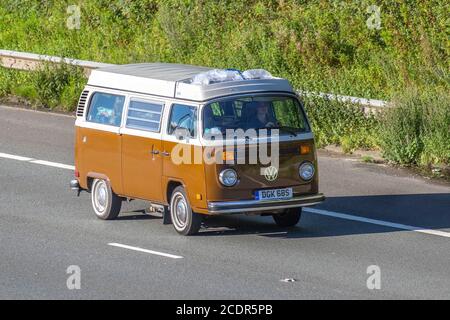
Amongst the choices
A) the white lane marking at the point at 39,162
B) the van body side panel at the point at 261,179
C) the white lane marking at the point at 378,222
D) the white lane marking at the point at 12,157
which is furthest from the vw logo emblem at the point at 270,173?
the white lane marking at the point at 12,157

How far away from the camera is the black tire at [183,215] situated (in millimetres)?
16234

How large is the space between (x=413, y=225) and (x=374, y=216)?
0.73 m

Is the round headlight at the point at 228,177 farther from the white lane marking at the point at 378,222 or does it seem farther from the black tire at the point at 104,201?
the white lane marking at the point at 378,222

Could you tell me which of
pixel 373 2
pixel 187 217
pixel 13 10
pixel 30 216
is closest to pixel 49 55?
pixel 13 10

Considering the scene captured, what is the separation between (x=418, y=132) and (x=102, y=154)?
647cm

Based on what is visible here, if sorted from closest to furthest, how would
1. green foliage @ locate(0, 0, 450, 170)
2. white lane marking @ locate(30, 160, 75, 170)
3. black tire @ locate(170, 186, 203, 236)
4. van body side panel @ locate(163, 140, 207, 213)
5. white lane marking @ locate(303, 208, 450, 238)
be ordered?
van body side panel @ locate(163, 140, 207, 213), black tire @ locate(170, 186, 203, 236), white lane marking @ locate(303, 208, 450, 238), white lane marking @ locate(30, 160, 75, 170), green foliage @ locate(0, 0, 450, 170)

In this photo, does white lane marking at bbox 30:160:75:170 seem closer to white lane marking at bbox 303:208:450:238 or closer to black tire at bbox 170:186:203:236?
white lane marking at bbox 303:208:450:238

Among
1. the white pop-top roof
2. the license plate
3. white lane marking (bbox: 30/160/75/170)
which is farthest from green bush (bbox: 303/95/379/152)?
the license plate

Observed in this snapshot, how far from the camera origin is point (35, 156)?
22.0 meters

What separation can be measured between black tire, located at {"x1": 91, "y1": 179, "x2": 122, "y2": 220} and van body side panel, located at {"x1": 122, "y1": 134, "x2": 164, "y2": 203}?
15.9 inches

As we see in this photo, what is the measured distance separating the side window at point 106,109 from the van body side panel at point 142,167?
1.29ft

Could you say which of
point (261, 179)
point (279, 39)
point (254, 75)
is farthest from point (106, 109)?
point (279, 39)

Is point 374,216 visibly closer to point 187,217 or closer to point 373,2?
point 187,217

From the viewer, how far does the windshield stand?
1606 cm
